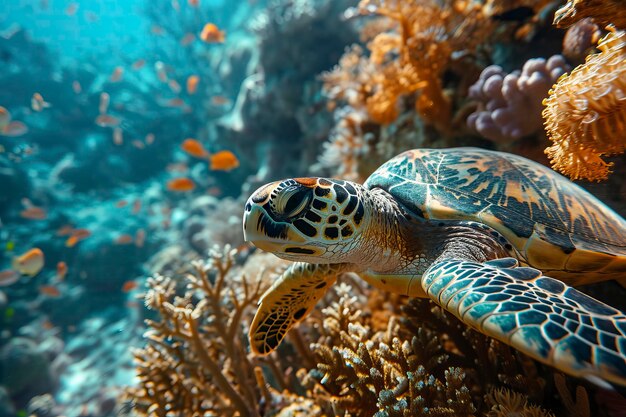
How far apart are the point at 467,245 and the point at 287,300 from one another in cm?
94

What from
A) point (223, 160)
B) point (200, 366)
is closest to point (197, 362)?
point (200, 366)

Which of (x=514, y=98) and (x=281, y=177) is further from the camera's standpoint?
(x=281, y=177)

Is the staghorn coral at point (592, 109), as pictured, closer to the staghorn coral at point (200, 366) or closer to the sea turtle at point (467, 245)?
the sea turtle at point (467, 245)

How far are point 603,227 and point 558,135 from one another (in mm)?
502

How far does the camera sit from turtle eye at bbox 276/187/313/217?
1153mm

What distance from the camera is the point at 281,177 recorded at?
6504mm

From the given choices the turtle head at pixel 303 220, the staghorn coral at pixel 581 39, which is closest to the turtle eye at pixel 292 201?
the turtle head at pixel 303 220

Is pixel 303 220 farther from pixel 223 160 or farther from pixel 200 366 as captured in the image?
pixel 223 160

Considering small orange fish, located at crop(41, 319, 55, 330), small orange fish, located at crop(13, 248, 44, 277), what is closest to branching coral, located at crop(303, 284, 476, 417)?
small orange fish, located at crop(13, 248, 44, 277)

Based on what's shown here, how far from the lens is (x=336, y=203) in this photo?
49.2 inches

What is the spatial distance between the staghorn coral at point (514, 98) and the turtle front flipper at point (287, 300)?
1.48 meters

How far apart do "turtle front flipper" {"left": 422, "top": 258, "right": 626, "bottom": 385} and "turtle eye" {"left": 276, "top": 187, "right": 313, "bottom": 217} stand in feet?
1.84

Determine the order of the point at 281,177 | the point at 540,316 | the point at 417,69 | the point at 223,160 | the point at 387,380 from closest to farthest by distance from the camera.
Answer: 1. the point at 540,316
2. the point at 387,380
3. the point at 417,69
4. the point at 223,160
5. the point at 281,177

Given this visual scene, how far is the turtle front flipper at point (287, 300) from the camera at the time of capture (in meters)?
1.56
